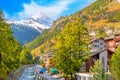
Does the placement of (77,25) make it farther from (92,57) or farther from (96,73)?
(96,73)

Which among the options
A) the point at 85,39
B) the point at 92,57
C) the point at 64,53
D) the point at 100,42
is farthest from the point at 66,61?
the point at 100,42

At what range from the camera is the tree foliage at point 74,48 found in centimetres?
7138

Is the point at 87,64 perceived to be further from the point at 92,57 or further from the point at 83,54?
the point at 83,54

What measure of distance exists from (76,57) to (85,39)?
468 centimetres

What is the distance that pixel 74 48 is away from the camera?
71.6m

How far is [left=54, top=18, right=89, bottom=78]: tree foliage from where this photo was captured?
7138 centimetres

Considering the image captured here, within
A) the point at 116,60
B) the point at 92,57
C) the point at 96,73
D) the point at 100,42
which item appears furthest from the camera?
the point at 100,42

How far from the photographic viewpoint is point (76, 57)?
71.8 meters

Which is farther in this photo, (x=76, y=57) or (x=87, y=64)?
(x=87, y=64)

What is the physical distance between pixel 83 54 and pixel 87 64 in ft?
47.4

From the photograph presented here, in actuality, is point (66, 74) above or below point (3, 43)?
below

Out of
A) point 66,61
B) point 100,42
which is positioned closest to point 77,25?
point 66,61

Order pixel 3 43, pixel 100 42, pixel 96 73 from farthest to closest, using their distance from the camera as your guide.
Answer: pixel 100 42 < pixel 3 43 < pixel 96 73

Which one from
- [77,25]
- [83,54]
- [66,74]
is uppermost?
[77,25]
